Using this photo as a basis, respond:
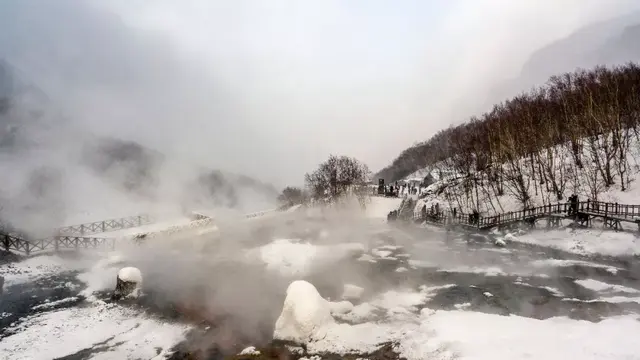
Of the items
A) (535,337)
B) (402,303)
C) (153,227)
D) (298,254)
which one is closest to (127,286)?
(298,254)

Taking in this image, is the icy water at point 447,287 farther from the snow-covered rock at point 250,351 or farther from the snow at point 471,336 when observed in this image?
the snow at point 471,336

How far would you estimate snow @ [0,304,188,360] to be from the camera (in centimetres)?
1030

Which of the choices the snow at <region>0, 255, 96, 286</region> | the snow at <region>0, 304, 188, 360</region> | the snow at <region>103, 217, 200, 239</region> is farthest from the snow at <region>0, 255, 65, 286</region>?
the snow at <region>0, 304, 188, 360</region>

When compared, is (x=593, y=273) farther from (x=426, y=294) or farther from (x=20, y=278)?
(x=20, y=278)

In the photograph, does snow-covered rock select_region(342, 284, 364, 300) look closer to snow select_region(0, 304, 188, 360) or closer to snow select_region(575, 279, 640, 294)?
snow select_region(0, 304, 188, 360)

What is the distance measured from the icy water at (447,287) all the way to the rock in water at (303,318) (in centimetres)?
69

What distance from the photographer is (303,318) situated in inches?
415

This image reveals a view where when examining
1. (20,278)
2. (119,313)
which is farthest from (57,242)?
(119,313)

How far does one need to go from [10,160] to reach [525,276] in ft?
173

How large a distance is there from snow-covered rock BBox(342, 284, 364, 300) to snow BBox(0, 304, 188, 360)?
566 centimetres

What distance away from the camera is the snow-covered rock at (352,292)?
13.3 metres

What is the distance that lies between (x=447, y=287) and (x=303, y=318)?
256 inches

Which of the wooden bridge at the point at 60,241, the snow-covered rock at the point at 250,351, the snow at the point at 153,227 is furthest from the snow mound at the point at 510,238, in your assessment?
the snow at the point at 153,227

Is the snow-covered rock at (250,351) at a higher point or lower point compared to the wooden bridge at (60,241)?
lower
